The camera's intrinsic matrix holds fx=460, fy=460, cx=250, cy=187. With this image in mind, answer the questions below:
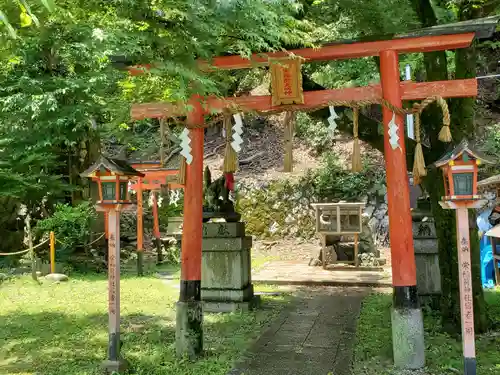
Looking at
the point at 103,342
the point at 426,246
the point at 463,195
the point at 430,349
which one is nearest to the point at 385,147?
the point at 463,195

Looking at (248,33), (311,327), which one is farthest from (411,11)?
(311,327)

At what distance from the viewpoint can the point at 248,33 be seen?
531 centimetres

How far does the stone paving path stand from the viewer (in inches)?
232

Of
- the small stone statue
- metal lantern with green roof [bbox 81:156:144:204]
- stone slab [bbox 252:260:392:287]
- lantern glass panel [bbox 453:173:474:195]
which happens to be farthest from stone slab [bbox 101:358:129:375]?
stone slab [bbox 252:260:392:287]

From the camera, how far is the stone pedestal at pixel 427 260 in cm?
876

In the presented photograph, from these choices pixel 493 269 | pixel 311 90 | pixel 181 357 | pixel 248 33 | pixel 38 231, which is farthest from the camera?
pixel 38 231

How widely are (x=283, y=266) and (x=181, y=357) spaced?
9.31m

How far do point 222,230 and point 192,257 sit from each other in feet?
9.59

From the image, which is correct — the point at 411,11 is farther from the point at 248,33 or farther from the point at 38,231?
the point at 38,231

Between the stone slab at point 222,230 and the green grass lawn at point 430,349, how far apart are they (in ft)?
9.62

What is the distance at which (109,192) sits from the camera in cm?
600

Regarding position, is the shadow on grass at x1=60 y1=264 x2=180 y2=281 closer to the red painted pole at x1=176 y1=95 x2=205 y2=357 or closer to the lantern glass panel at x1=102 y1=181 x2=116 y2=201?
the red painted pole at x1=176 y1=95 x2=205 y2=357

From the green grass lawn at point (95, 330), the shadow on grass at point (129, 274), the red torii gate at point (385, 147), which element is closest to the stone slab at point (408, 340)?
the red torii gate at point (385, 147)

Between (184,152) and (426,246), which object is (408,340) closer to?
(426,246)
